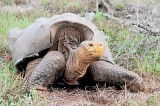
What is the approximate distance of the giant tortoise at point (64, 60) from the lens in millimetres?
3574

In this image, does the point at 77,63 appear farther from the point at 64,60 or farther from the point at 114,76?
the point at 114,76

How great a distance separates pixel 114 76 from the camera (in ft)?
12.3

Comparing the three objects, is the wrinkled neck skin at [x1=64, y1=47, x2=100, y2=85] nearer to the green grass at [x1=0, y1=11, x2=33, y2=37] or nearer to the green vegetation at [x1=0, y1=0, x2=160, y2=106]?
the green vegetation at [x1=0, y1=0, x2=160, y2=106]

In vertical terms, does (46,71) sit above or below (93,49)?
below

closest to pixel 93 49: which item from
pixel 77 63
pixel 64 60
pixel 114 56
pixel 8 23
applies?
pixel 77 63

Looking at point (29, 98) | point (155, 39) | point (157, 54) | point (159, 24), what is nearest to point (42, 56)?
point (29, 98)

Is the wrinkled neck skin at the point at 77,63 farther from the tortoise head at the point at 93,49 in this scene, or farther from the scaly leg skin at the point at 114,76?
the scaly leg skin at the point at 114,76

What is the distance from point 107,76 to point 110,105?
51 centimetres

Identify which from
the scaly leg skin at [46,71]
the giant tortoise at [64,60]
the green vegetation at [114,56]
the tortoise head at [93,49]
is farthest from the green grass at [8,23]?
the tortoise head at [93,49]

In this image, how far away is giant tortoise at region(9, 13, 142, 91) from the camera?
3574 millimetres

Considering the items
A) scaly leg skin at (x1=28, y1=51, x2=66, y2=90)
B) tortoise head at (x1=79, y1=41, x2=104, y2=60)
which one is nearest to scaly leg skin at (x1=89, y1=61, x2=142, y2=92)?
scaly leg skin at (x1=28, y1=51, x2=66, y2=90)

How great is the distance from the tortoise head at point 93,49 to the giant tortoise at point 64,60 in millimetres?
32

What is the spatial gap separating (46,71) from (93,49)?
1.71 feet

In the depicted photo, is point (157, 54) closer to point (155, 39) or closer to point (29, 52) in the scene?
point (155, 39)
